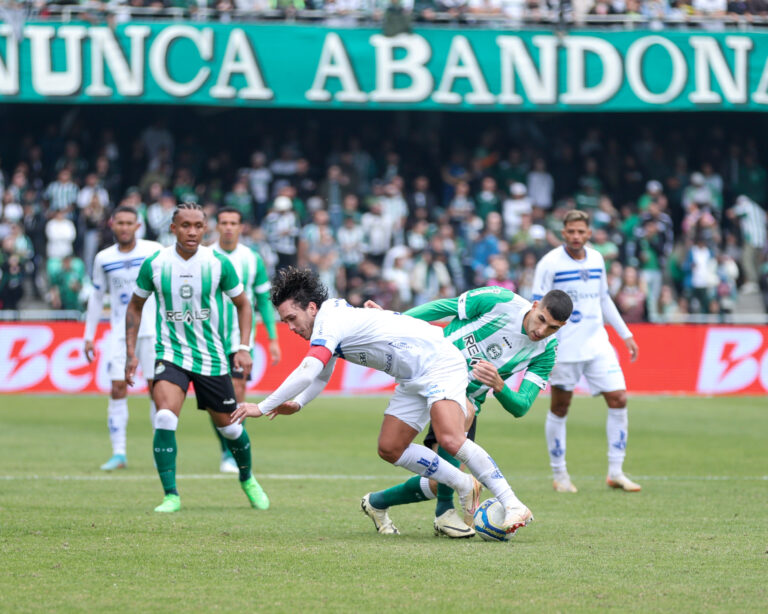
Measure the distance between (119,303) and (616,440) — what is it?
4.90 m

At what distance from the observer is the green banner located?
24.7m

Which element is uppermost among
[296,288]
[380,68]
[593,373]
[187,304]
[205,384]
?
[380,68]

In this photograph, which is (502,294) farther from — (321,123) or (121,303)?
(321,123)

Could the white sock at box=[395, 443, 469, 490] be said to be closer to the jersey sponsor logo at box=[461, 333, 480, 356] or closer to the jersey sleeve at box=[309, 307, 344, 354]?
the jersey sleeve at box=[309, 307, 344, 354]

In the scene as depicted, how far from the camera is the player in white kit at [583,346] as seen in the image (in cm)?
1111

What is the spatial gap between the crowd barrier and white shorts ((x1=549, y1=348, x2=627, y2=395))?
31.0ft

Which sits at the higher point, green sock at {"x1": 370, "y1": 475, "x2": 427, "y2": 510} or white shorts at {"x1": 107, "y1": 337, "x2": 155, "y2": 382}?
white shorts at {"x1": 107, "y1": 337, "x2": 155, "y2": 382}

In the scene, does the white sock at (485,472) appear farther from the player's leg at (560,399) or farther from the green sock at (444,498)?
the player's leg at (560,399)

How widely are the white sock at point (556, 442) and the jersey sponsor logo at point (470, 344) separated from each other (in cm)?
276

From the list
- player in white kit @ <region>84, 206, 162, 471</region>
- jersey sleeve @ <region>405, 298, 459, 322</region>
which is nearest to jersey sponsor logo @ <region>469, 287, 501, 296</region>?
jersey sleeve @ <region>405, 298, 459, 322</region>

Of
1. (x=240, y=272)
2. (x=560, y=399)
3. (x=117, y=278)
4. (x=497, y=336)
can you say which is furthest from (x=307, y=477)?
(x=497, y=336)

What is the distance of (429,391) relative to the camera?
7723 mm

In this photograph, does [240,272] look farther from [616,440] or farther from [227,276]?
[616,440]

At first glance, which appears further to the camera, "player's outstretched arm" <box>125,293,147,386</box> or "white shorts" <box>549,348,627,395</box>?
"white shorts" <box>549,348,627,395</box>
